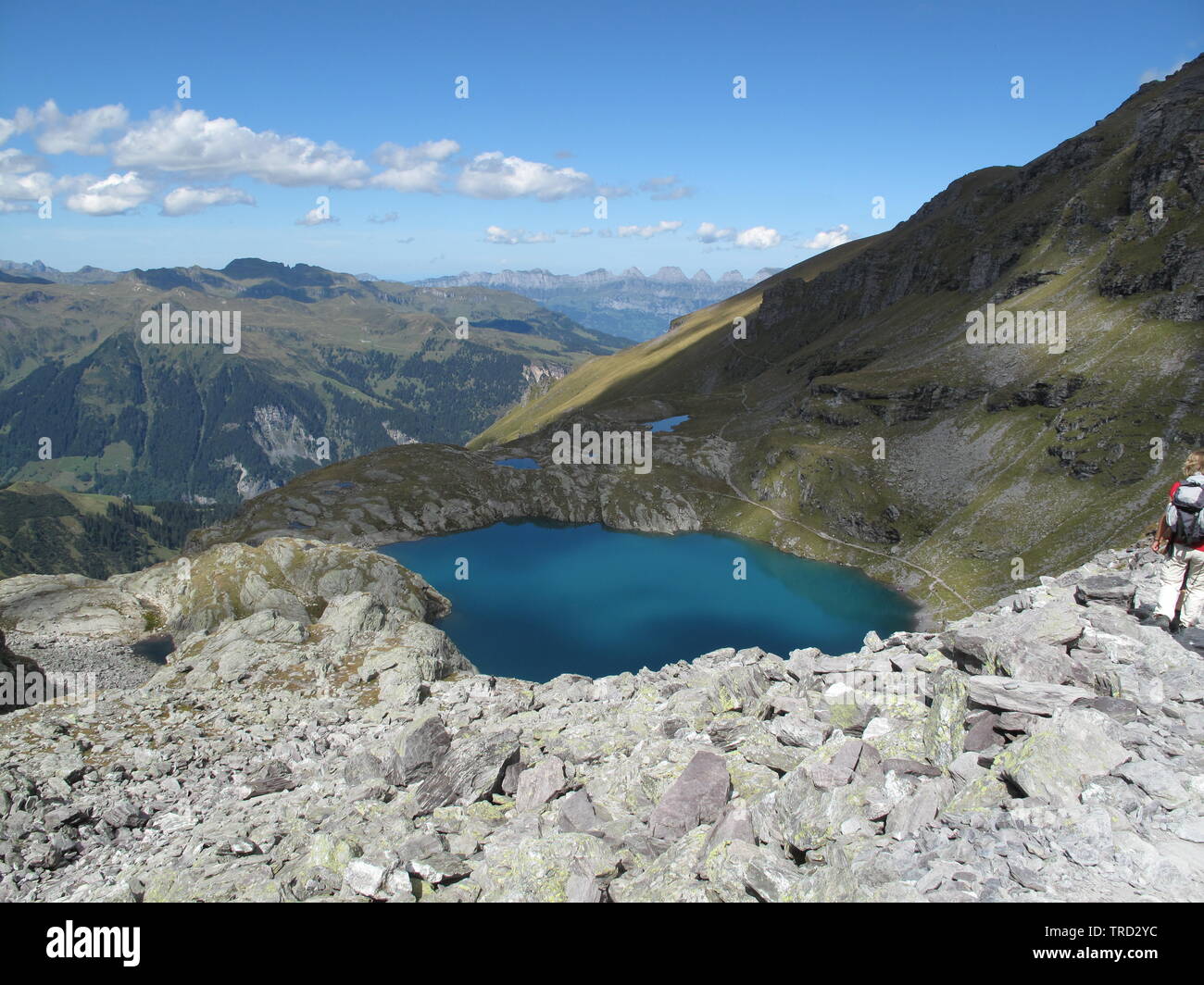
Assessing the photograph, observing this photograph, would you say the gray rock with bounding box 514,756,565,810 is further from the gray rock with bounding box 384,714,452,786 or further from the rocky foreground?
the gray rock with bounding box 384,714,452,786

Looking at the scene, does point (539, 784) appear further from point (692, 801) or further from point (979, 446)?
point (979, 446)

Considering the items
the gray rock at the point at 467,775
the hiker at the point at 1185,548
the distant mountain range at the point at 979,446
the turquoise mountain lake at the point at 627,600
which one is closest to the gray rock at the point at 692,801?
the gray rock at the point at 467,775

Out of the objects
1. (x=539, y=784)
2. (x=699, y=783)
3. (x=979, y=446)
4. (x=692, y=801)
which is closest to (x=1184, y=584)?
(x=699, y=783)

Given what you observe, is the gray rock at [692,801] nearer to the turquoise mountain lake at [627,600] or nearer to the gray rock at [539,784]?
the gray rock at [539,784]

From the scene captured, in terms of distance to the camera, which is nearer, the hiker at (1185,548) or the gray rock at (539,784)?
the hiker at (1185,548)

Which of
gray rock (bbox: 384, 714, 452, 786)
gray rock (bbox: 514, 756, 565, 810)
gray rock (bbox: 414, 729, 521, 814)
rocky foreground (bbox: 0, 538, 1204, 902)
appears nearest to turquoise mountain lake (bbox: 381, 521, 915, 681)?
rocky foreground (bbox: 0, 538, 1204, 902)

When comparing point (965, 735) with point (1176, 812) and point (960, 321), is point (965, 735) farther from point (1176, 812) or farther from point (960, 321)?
point (960, 321)
